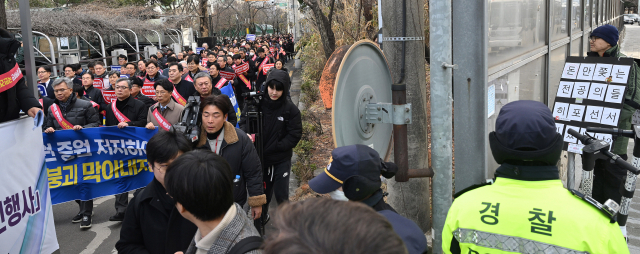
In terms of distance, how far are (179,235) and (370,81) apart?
1299 millimetres

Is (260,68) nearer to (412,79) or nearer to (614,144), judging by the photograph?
(614,144)

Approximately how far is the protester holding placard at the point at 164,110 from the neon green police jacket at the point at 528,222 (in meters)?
4.46

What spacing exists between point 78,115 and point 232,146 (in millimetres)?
3381

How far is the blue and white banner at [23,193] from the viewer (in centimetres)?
349

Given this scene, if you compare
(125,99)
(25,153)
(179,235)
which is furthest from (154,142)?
(125,99)

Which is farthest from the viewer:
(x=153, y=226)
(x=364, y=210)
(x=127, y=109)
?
(x=127, y=109)

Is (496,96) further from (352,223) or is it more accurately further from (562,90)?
(352,223)

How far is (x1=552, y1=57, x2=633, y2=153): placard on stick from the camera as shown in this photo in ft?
16.0

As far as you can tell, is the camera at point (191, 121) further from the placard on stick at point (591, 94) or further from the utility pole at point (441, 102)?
the placard on stick at point (591, 94)

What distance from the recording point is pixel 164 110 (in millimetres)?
6086

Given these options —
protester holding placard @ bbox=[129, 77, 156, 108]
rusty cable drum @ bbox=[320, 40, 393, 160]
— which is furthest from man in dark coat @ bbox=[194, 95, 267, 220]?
protester holding placard @ bbox=[129, 77, 156, 108]

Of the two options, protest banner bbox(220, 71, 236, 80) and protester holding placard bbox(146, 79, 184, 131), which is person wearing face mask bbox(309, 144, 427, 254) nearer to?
protester holding placard bbox(146, 79, 184, 131)

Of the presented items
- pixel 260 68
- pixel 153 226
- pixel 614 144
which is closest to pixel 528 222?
pixel 153 226

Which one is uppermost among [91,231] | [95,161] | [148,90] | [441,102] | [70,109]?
[441,102]
